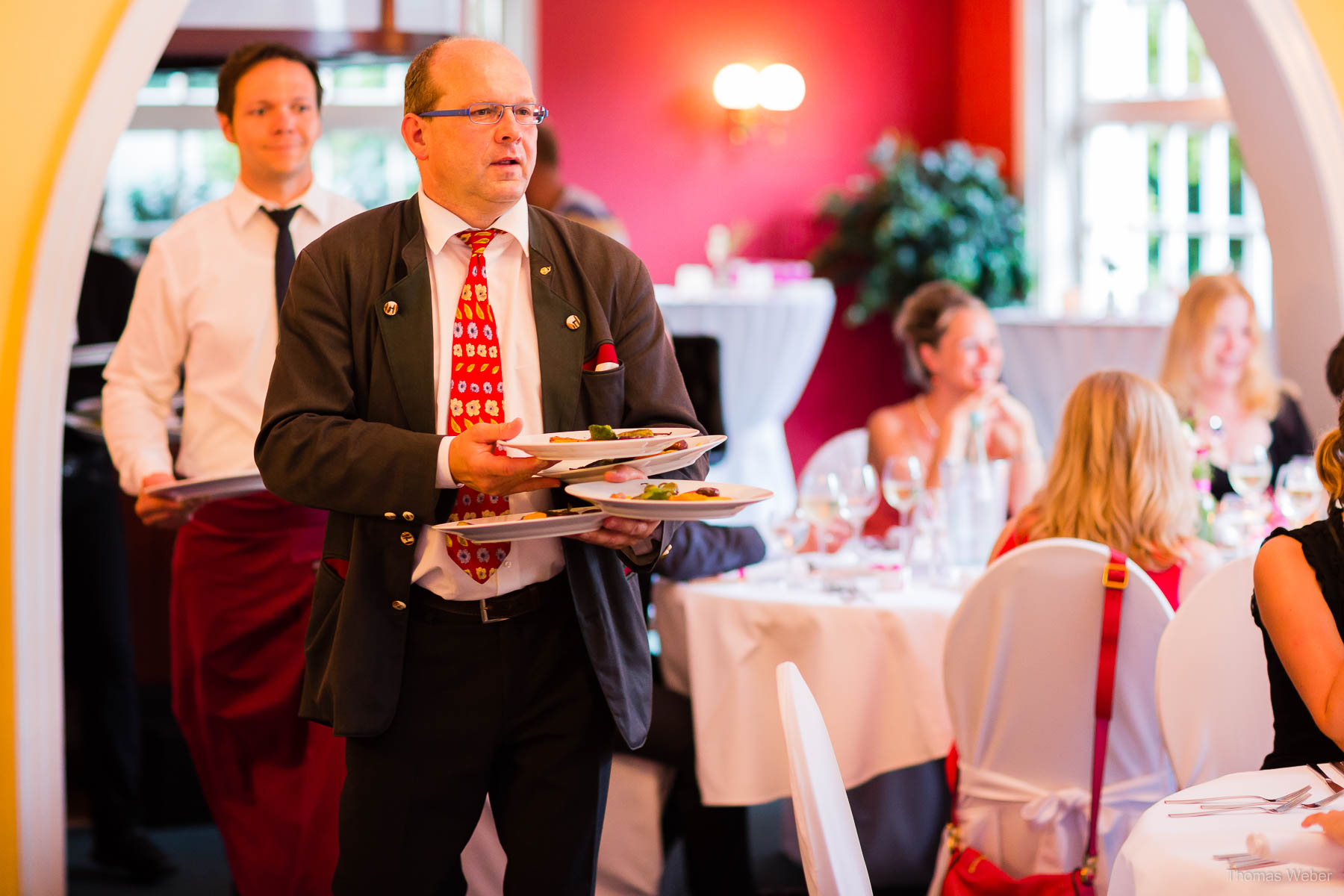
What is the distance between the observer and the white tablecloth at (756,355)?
21.5 ft

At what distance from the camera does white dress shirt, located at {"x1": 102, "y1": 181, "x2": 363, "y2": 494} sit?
8.45 feet

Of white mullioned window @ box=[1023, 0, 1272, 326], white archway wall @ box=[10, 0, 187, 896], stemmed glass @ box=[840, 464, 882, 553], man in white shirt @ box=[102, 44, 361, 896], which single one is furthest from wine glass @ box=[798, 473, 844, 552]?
white mullioned window @ box=[1023, 0, 1272, 326]

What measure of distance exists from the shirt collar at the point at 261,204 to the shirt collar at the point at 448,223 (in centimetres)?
89

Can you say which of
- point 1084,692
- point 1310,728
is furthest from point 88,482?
point 1310,728

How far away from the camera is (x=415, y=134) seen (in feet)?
5.87

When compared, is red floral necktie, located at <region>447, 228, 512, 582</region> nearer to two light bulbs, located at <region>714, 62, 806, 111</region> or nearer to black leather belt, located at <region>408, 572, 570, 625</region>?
black leather belt, located at <region>408, 572, 570, 625</region>

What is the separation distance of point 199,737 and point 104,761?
3.16ft

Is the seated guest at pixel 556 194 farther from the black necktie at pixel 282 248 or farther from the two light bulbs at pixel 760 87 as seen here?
the black necktie at pixel 282 248

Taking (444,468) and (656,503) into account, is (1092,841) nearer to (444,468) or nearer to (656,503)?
(656,503)

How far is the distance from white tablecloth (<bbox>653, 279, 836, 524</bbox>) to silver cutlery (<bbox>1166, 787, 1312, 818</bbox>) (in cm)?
497

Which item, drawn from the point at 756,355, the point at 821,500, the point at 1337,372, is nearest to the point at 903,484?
the point at 821,500

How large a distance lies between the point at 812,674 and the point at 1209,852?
1.41 m

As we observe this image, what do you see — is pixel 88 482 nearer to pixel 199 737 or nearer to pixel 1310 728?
pixel 199 737

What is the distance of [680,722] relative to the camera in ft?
9.65
